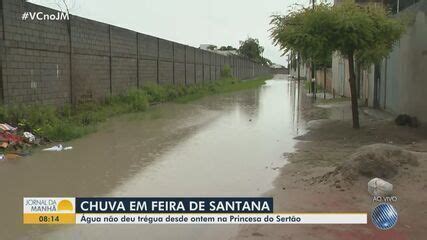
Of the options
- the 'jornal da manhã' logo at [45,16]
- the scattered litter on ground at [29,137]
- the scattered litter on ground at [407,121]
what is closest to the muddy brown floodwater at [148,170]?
the scattered litter on ground at [29,137]

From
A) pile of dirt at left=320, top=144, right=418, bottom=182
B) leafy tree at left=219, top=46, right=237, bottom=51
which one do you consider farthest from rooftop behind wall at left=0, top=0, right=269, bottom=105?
leafy tree at left=219, top=46, right=237, bottom=51

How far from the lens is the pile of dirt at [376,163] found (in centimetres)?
697

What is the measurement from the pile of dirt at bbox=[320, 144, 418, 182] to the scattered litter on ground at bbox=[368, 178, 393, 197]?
0.38 metres

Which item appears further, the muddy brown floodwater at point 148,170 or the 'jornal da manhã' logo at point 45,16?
the 'jornal da manhã' logo at point 45,16

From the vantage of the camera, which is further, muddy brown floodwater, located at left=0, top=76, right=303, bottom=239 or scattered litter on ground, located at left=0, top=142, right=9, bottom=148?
scattered litter on ground, located at left=0, top=142, right=9, bottom=148

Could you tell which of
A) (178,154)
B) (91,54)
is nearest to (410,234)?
(178,154)

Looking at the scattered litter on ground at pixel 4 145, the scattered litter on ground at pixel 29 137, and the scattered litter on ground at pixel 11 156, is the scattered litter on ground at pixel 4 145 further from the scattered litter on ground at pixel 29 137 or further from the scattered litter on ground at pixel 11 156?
the scattered litter on ground at pixel 29 137

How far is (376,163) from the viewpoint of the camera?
7020 mm

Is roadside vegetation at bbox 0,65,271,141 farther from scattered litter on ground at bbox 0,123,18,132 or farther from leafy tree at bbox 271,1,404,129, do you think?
leafy tree at bbox 271,1,404,129

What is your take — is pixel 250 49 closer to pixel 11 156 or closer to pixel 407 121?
pixel 407 121

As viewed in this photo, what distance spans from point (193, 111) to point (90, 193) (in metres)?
14.5

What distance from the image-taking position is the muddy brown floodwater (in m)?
5.67

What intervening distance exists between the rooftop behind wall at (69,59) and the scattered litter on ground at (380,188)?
972 centimetres

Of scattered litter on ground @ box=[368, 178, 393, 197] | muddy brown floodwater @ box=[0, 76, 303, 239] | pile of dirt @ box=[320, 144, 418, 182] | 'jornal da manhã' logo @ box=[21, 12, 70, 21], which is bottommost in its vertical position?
muddy brown floodwater @ box=[0, 76, 303, 239]
